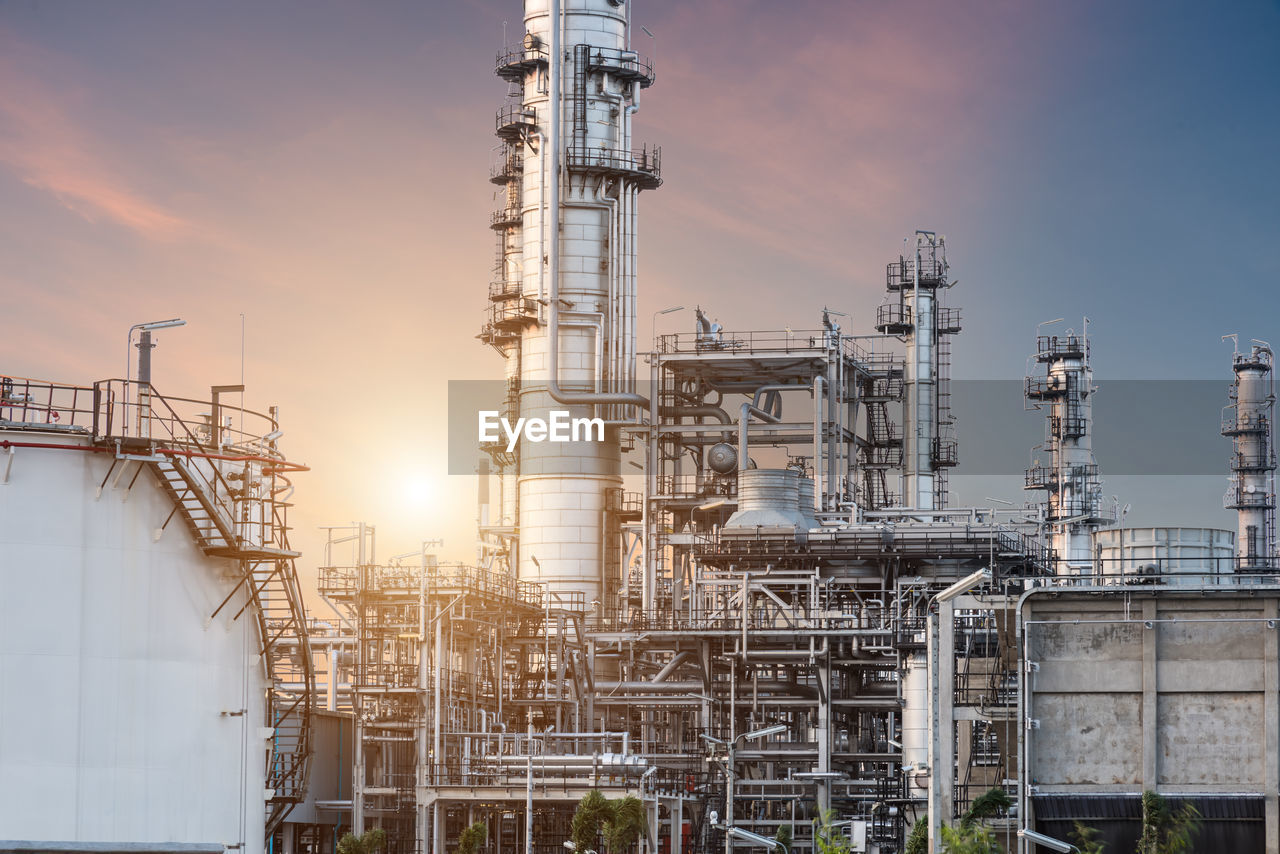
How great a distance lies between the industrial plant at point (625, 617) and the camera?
135 ft

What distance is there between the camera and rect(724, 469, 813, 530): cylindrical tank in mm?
70875

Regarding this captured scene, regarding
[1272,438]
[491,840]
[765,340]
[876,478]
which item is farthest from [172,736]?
[1272,438]

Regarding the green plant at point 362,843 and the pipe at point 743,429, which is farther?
the pipe at point 743,429

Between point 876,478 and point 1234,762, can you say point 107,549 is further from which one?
point 876,478

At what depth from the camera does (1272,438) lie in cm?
10912

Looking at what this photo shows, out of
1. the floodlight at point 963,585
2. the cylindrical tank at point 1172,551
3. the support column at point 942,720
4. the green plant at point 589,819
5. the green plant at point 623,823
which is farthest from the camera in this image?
the green plant at point 623,823

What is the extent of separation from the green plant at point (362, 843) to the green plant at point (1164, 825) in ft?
82.1

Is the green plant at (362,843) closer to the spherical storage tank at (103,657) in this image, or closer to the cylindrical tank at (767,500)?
the spherical storage tank at (103,657)

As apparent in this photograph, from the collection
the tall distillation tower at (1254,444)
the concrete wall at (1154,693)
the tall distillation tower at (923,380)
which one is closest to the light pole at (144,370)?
the concrete wall at (1154,693)

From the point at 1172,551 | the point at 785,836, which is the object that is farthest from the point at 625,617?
the point at 1172,551

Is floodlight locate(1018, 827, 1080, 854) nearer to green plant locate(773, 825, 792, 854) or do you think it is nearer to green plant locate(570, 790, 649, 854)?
green plant locate(773, 825, 792, 854)

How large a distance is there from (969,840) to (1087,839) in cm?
330

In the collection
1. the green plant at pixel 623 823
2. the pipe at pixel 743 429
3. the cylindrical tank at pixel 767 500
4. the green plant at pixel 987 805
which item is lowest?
the green plant at pixel 623 823

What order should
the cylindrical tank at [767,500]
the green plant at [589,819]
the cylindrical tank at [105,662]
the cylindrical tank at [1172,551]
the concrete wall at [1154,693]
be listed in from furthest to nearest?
1. the cylindrical tank at [767,500]
2. the green plant at [589,819]
3. the cylindrical tank at [1172,551]
4. the concrete wall at [1154,693]
5. the cylindrical tank at [105,662]
